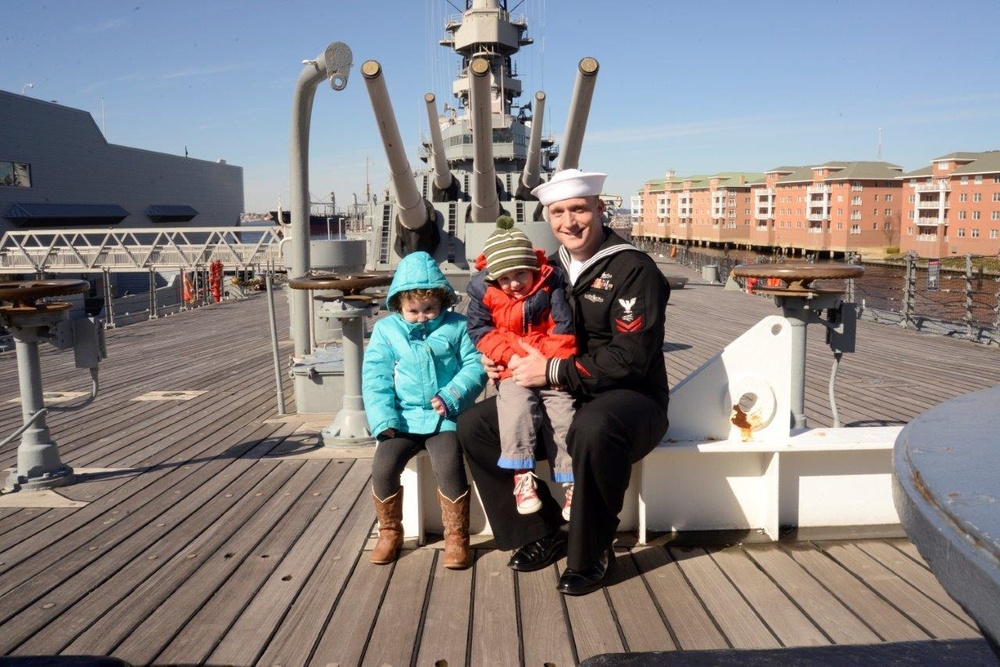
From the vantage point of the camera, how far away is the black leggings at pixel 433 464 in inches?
118

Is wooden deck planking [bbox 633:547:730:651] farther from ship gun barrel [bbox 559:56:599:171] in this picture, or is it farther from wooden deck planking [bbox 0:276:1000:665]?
ship gun barrel [bbox 559:56:599:171]

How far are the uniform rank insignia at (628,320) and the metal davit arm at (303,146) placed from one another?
3871 millimetres

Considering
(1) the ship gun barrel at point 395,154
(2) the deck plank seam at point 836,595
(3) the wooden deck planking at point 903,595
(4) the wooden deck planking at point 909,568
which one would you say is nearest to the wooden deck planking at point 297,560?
(2) the deck plank seam at point 836,595

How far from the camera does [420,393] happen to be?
316cm

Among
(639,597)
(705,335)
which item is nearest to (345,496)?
(639,597)

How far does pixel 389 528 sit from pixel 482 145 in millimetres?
8234

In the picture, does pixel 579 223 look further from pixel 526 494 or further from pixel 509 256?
pixel 526 494

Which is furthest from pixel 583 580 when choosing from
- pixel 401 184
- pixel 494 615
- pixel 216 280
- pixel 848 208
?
pixel 848 208

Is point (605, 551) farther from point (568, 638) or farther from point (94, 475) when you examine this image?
point (94, 475)

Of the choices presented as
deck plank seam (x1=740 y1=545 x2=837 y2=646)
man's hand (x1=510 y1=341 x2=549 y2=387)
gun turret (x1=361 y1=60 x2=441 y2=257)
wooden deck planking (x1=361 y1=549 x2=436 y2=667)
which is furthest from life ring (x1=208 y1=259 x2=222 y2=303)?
deck plank seam (x1=740 y1=545 x2=837 y2=646)

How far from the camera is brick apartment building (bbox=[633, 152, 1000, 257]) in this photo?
2298 inches

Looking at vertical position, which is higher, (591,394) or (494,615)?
(591,394)

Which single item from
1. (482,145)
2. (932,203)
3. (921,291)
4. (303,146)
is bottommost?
(921,291)

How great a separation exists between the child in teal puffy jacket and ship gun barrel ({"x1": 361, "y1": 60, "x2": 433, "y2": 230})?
220 inches
